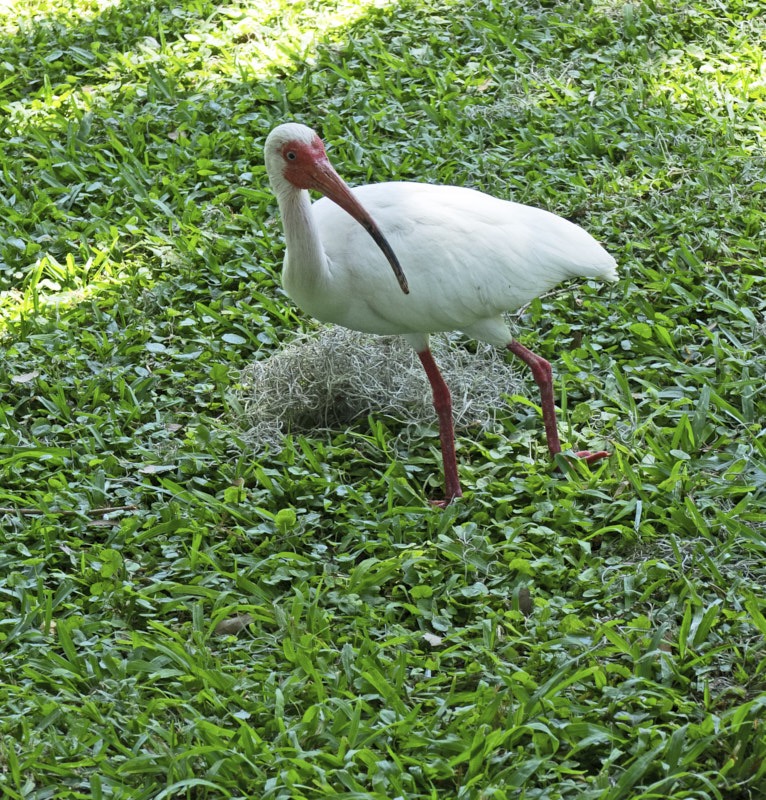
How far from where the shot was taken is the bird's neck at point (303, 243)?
3.79 metres

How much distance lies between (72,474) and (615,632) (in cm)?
208

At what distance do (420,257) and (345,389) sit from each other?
31.6 inches

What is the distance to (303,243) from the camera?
149 inches

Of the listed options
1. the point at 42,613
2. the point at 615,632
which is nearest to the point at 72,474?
the point at 42,613

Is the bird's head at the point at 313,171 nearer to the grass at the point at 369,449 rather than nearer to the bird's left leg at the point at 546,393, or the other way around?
the bird's left leg at the point at 546,393

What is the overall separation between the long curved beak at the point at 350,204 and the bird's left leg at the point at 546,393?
23.3 inches

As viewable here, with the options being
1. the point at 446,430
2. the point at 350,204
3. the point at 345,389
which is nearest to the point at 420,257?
the point at 350,204

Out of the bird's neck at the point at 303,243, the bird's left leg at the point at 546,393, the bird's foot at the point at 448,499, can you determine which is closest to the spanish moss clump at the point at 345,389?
the bird's left leg at the point at 546,393

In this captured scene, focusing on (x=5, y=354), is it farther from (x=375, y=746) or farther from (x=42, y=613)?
(x=375, y=746)

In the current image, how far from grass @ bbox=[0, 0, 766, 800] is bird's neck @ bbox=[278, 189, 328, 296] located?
2.42ft

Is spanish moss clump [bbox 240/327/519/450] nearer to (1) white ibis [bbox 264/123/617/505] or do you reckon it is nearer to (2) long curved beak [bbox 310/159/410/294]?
(1) white ibis [bbox 264/123/617/505]

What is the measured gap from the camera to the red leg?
4.05 m

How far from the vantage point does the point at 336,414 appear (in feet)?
14.9

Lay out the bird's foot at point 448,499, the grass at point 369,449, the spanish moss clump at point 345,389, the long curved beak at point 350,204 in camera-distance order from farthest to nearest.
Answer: the spanish moss clump at point 345,389
the bird's foot at point 448,499
the long curved beak at point 350,204
the grass at point 369,449
